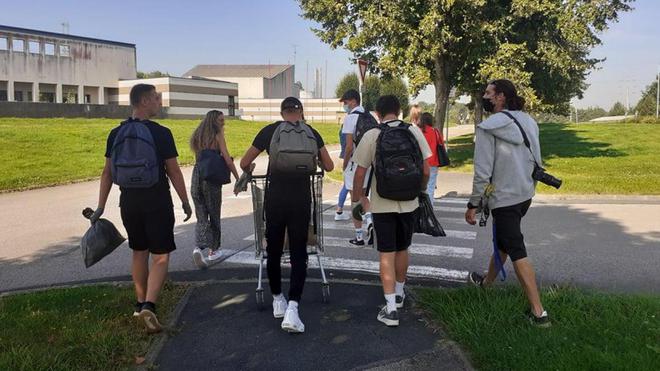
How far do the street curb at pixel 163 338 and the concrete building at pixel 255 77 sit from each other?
4042 inches

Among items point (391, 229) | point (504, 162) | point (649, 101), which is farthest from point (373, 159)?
point (649, 101)

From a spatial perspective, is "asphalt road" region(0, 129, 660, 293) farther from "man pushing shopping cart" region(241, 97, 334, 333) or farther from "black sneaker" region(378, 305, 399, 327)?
"man pushing shopping cart" region(241, 97, 334, 333)

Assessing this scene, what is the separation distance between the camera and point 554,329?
4.07m

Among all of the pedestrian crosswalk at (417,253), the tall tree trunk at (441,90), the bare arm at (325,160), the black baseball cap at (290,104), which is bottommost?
the pedestrian crosswalk at (417,253)

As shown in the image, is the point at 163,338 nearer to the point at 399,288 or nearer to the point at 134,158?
the point at 134,158

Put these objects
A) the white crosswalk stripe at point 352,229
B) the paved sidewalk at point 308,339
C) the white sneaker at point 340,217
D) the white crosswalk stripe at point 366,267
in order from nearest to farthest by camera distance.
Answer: the paved sidewalk at point 308,339
the white crosswalk stripe at point 366,267
the white crosswalk stripe at point 352,229
the white sneaker at point 340,217

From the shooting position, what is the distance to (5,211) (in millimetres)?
10289

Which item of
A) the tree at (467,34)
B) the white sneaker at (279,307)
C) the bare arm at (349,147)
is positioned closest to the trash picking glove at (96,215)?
the white sneaker at (279,307)

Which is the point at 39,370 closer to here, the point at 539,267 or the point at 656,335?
the point at 656,335

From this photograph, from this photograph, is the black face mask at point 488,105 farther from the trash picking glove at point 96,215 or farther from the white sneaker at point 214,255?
the white sneaker at point 214,255

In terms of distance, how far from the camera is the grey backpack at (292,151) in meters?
4.23

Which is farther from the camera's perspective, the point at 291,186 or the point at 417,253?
the point at 417,253

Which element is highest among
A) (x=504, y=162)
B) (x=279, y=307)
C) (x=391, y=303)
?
(x=504, y=162)

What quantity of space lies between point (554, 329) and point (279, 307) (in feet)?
7.21
